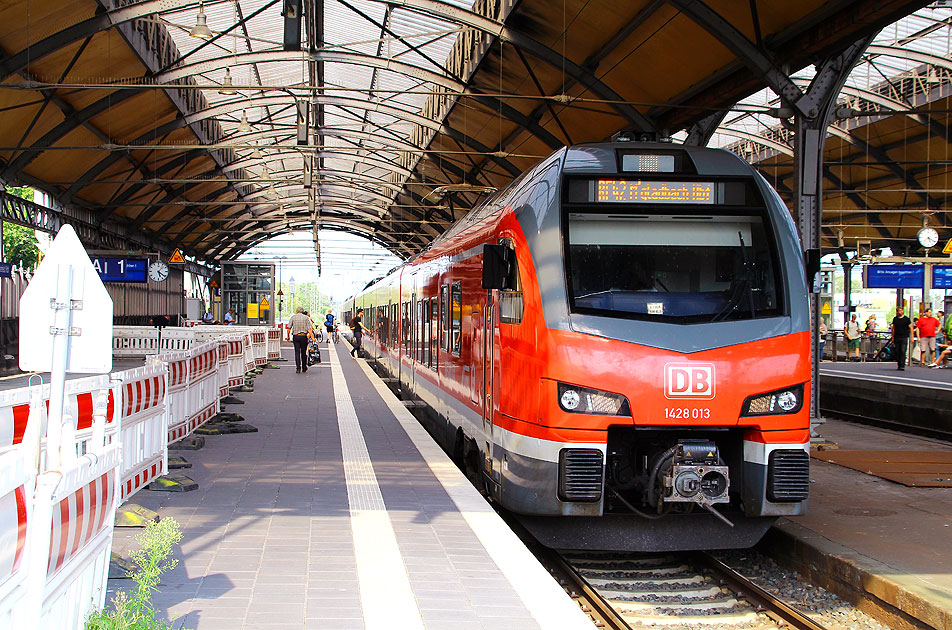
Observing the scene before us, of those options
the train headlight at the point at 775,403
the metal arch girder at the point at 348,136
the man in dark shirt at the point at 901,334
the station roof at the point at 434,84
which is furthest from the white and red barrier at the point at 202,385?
the metal arch girder at the point at 348,136

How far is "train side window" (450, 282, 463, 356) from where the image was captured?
390 inches

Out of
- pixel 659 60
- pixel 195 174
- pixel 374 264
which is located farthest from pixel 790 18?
pixel 374 264

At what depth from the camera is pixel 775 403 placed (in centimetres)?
660

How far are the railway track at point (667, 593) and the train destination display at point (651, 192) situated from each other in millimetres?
2890

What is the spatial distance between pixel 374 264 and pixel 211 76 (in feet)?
157

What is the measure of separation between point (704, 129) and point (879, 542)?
40.4 ft

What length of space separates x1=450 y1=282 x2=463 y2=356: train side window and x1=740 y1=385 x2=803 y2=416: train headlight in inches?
154

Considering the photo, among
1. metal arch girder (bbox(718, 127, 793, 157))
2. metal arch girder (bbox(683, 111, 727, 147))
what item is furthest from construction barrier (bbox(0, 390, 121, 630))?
metal arch girder (bbox(718, 127, 793, 157))

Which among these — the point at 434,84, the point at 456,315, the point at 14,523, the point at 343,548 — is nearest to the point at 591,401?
the point at 343,548

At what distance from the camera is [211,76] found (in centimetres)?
2877

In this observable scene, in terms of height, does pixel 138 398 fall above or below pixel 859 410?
above

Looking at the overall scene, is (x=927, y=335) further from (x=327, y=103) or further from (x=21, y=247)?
(x=21, y=247)

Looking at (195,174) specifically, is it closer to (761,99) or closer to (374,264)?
(761,99)

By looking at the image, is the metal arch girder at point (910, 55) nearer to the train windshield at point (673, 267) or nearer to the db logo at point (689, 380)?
the train windshield at point (673, 267)
